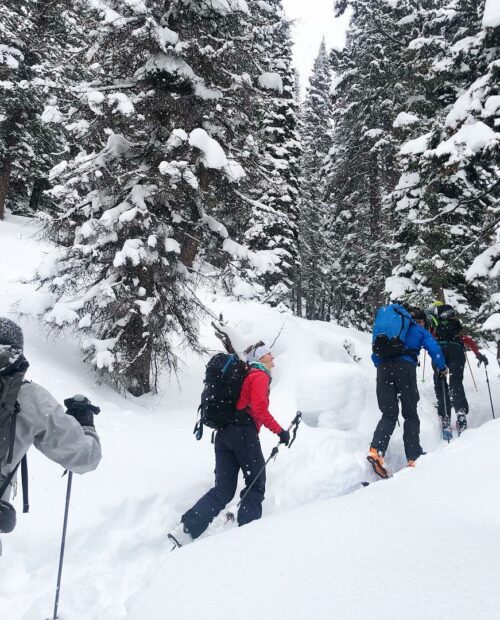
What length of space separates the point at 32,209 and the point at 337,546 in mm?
27205

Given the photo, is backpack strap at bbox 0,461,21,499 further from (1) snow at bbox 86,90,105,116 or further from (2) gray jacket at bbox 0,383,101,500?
(1) snow at bbox 86,90,105,116

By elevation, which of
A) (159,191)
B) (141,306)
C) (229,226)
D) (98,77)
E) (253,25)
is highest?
(253,25)

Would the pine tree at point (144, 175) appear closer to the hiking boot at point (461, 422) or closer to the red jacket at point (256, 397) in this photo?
the red jacket at point (256, 397)

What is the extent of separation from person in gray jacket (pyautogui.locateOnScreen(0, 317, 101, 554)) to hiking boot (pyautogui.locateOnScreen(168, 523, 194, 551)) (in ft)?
6.28

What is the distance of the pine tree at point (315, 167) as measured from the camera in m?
31.5

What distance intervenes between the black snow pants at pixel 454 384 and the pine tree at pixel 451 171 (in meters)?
1.37

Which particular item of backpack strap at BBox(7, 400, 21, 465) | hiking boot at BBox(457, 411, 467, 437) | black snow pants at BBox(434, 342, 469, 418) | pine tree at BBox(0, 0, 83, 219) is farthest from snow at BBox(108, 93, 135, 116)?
pine tree at BBox(0, 0, 83, 219)

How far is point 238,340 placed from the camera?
19.6 ft

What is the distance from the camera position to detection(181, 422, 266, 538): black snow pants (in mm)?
4590

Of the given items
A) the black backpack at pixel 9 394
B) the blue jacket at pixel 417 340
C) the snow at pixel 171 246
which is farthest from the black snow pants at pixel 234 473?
→ the snow at pixel 171 246

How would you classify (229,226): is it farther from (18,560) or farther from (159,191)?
(18,560)

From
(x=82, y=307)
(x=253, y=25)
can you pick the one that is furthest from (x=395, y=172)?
(x=82, y=307)

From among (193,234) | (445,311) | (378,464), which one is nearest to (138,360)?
(193,234)

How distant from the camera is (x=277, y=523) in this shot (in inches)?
117
